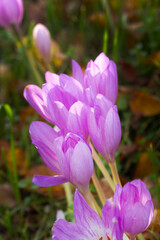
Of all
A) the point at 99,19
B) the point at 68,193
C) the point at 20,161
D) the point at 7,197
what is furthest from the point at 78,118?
the point at 99,19

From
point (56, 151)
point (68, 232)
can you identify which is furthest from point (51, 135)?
point (68, 232)

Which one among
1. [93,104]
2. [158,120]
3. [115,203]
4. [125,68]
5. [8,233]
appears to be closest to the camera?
[115,203]

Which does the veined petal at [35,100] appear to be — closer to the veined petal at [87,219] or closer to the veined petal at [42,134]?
the veined petal at [42,134]

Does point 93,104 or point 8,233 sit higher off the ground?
point 93,104

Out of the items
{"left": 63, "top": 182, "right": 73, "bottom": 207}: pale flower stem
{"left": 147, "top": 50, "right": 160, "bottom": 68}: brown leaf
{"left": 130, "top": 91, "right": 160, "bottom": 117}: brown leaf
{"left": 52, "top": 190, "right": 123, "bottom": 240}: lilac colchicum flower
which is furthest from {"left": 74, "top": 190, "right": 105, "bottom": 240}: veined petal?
{"left": 147, "top": 50, "right": 160, "bottom": 68}: brown leaf

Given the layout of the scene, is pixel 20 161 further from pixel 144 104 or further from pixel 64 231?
pixel 64 231

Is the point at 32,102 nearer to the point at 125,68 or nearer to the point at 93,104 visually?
the point at 93,104

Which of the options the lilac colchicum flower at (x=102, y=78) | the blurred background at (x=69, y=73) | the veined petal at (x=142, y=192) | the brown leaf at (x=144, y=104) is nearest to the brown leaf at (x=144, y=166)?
the blurred background at (x=69, y=73)
